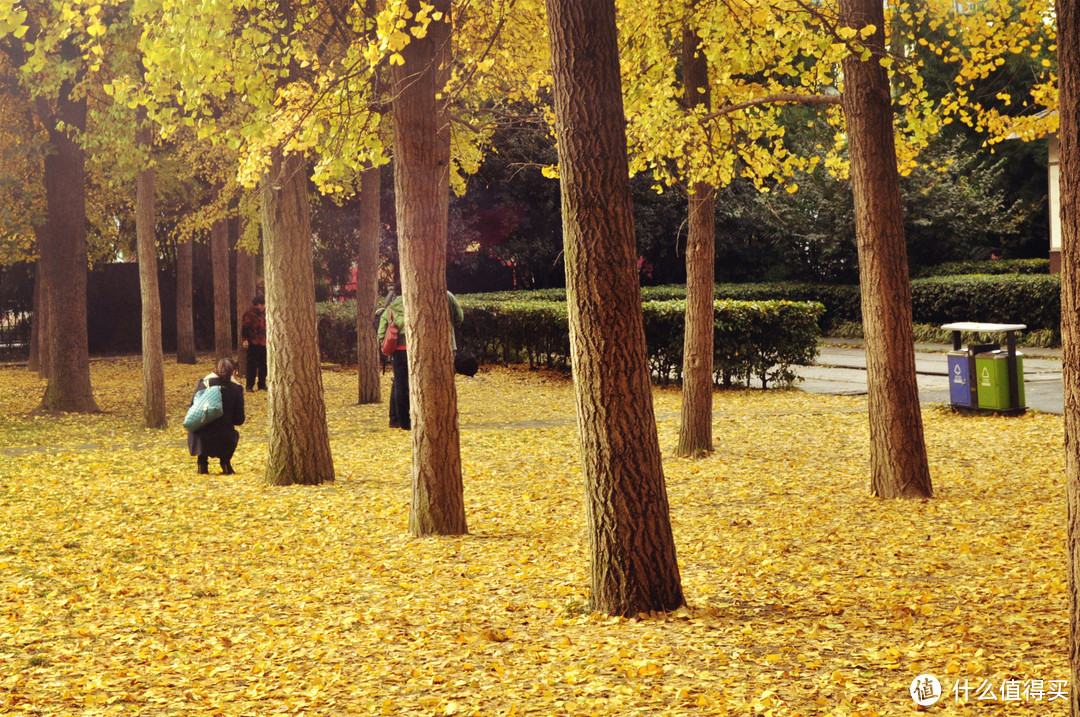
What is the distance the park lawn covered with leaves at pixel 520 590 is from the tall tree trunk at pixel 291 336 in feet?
1.22

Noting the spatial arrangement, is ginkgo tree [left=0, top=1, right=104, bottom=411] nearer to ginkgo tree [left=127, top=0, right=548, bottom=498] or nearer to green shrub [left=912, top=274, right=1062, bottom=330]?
ginkgo tree [left=127, top=0, right=548, bottom=498]

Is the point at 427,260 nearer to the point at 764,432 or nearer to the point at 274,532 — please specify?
the point at 274,532

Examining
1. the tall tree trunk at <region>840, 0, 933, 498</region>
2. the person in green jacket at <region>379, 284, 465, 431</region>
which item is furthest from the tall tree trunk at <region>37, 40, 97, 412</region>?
the tall tree trunk at <region>840, 0, 933, 498</region>

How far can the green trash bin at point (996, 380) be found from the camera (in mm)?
12031

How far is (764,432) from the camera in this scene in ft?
38.2

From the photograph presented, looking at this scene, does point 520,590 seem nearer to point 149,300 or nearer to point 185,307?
point 149,300

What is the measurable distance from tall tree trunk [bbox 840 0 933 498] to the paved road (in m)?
5.30

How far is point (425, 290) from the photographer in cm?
719

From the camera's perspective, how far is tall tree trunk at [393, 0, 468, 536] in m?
7.13

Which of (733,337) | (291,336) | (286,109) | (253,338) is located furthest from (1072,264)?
(253,338)

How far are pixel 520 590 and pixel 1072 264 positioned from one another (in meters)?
3.73

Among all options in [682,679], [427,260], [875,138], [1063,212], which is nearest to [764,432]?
[875,138]

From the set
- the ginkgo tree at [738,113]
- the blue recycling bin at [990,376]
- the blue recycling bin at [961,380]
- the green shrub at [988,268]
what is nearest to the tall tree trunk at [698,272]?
the ginkgo tree at [738,113]

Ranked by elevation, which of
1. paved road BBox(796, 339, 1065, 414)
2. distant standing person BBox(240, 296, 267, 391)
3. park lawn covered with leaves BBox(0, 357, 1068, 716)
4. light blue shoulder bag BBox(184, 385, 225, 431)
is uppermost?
distant standing person BBox(240, 296, 267, 391)
